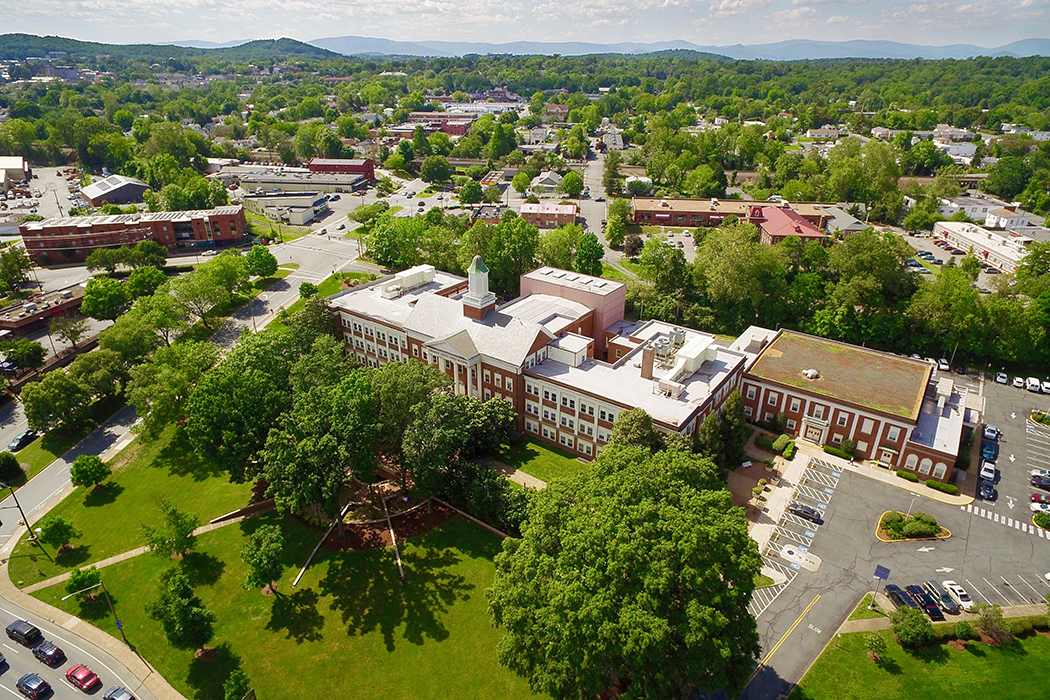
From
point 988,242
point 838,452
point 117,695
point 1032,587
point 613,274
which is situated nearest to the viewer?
point 117,695

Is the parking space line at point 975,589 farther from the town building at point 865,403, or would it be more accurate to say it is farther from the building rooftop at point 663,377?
the building rooftop at point 663,377

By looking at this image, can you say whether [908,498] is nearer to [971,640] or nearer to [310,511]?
[971,640]

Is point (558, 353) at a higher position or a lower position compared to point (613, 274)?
higher

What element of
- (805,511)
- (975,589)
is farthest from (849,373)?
(975,589)

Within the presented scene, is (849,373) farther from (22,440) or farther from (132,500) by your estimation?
(22,440)

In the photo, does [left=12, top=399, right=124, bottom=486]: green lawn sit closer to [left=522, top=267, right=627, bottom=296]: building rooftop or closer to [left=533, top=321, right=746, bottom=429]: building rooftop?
[left=533, top=321, right=746, bottom=429]: building rooftop

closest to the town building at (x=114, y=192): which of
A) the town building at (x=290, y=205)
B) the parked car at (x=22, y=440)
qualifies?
the town building at (x=290, y=205)

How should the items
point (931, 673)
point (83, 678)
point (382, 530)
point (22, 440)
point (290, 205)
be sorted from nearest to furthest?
point (931, 673) < point (83, 678) < point (382, 530) < point (22, 440) < point (290, 205)
